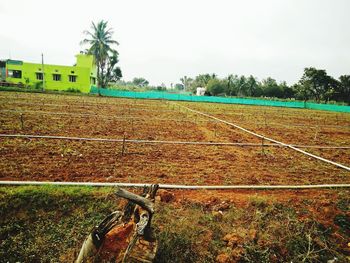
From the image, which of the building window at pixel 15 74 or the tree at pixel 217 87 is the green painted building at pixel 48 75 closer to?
the building window at pixel 15 74

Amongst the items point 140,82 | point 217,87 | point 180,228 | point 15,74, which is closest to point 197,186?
point 180,228

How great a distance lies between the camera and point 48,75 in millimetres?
39219

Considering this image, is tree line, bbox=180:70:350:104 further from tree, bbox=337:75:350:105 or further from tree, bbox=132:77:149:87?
tree, bbox=132:77:149:87

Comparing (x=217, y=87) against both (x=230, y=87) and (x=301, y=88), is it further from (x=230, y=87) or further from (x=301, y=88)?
(x=301, y=88)

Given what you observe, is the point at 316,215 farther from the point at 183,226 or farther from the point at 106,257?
the point at 106,257

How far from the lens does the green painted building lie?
3897 centimetres

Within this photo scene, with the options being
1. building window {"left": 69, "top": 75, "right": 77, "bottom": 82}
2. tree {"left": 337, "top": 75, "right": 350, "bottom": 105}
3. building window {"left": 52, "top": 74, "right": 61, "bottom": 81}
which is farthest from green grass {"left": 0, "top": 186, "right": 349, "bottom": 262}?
tree {"left": 337, "top": 75, "right": 350, "bottom": 105}

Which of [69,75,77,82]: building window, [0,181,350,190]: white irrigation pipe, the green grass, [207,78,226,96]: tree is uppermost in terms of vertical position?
[207,78,226,96]: tree

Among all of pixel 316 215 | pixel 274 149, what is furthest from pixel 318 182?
pixel 274 149

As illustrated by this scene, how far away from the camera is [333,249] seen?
3459mm

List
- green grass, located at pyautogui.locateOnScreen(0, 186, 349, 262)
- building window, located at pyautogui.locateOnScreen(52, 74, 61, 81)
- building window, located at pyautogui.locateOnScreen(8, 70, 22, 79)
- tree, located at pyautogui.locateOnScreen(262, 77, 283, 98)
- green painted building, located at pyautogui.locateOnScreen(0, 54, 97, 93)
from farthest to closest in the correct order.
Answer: tree, located at pyautogui.locateOnScreen(262, 77, 283, 98), building window, located at pyautogui.locateOnScreen(52, 74, 61, 81), building window, located at pyautogui.locateOnScreen(8, 70, 22, 79), green painted building, located at pyautogui.locateOnScreen(0, 54, 97, 93), green grass, located at pyautogui.locateOnScreen(0, 186, 349, 262)

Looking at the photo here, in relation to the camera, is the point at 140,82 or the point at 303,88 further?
the point at 140,82

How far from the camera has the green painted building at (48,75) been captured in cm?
3897

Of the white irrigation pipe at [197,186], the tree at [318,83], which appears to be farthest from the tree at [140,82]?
the white irrigation pipe at [197,186]
